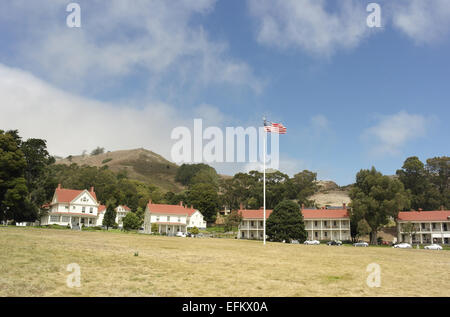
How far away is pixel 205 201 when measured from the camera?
108 meters

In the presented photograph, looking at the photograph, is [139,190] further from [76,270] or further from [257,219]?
[76,270]

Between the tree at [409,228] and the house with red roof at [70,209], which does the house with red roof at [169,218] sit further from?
the tree at [409,228]

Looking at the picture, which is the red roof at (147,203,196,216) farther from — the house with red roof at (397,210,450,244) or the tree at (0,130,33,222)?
the house with red roof at (397,210,450,244)

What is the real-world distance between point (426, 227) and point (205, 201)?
6016cm

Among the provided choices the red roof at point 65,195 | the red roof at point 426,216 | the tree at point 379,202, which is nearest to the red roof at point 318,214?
the tree at point 379,202

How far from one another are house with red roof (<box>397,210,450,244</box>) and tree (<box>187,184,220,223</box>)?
2091 inches

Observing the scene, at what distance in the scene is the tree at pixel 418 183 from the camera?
333 feet

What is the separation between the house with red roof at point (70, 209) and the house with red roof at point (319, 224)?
1551 inches

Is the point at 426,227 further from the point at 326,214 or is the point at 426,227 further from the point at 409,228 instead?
the point at 326,214

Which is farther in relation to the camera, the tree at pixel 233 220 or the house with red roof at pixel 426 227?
the tree at pixel 233 220

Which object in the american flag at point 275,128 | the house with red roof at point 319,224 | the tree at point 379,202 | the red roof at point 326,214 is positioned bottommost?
the house with red roof at point 319,224

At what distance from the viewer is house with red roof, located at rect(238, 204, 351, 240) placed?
85500 mm
